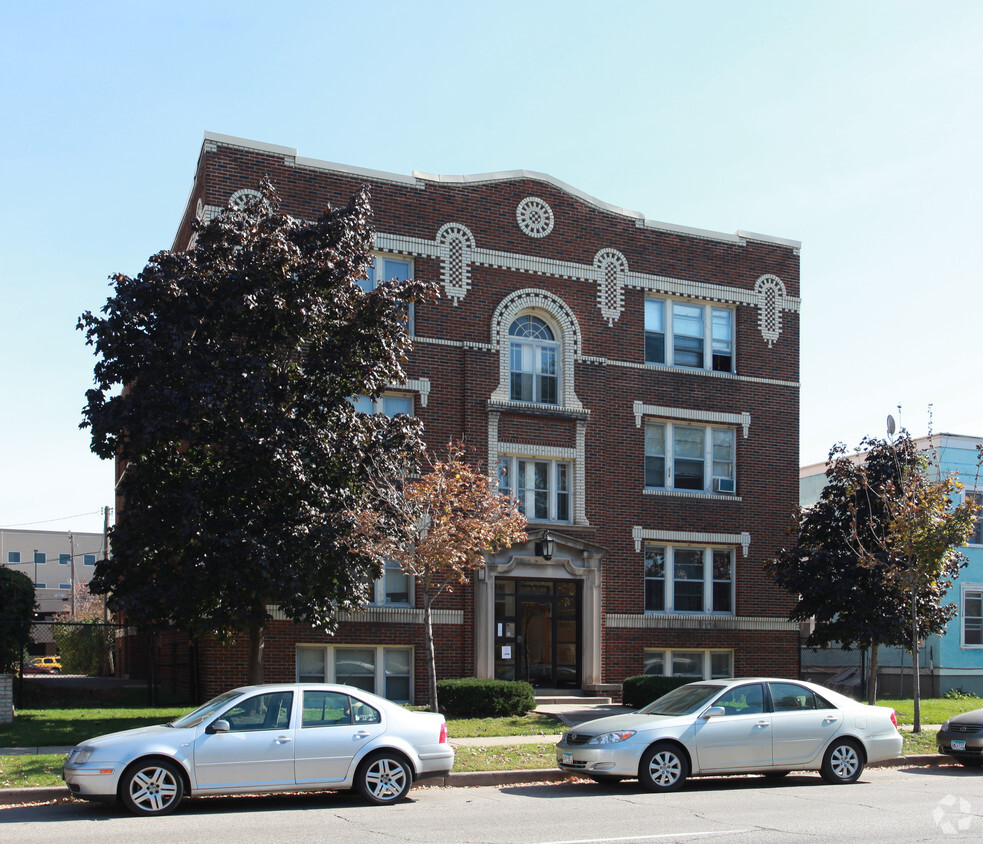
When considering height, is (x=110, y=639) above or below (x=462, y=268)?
below

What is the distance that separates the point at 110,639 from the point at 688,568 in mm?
21864

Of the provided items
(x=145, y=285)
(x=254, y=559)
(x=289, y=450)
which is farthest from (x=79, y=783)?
(x=145, y=285)

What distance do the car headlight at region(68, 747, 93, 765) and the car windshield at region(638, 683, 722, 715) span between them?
22.5 feet

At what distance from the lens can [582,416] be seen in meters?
25.1

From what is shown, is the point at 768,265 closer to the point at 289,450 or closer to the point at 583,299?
the point at 583,299

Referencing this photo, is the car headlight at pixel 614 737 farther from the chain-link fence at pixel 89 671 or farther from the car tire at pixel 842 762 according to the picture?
the chain-link fence at pixel 89 671

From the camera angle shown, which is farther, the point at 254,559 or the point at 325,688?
the point at 254,559

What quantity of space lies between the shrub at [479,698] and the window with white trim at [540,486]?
15.8 ft

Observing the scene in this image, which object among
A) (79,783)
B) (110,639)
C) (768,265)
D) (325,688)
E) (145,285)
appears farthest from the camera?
(110,639)

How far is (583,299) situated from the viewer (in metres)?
25.7

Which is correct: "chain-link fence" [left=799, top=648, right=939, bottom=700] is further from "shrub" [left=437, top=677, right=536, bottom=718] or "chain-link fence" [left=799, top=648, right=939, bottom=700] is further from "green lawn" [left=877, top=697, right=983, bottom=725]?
"shrub" [left=437, top=677, right=536, bottom=718]

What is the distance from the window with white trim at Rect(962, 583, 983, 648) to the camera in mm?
31609

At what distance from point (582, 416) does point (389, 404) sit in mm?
4341

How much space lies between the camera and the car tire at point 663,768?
44.7ft
